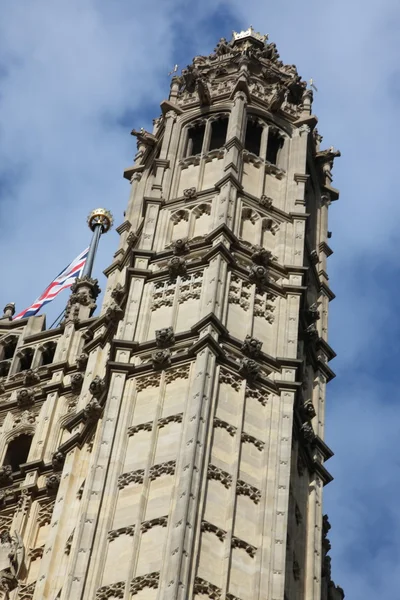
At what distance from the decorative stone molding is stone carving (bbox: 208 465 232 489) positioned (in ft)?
8.40

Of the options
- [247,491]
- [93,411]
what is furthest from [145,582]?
[93,411]

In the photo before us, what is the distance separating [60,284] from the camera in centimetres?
4641

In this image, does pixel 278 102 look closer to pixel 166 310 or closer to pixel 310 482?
pixel 166 310

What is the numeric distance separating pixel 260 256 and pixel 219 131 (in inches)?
246

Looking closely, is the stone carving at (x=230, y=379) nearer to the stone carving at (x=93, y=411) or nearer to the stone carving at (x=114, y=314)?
the stone carving at (x=93, y=411)

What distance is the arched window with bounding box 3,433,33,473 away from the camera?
37.9m

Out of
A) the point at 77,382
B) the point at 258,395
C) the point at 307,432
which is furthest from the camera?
the point at 77,382

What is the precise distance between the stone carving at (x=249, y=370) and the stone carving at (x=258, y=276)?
2.99m

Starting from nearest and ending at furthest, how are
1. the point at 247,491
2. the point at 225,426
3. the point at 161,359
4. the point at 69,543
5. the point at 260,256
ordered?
the point at 247,491, the point at 69,543, the point at 225,426, the point at 161,359, the point at 260,256

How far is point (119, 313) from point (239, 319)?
271cm

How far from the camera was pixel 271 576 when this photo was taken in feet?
94.6

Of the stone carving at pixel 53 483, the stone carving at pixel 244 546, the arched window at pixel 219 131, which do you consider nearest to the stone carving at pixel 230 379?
the stone carving at pixel 244 546

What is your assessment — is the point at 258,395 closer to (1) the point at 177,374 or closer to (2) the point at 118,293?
(1) the point at 177,374

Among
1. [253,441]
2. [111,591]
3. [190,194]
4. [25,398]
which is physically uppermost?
[190,194]
